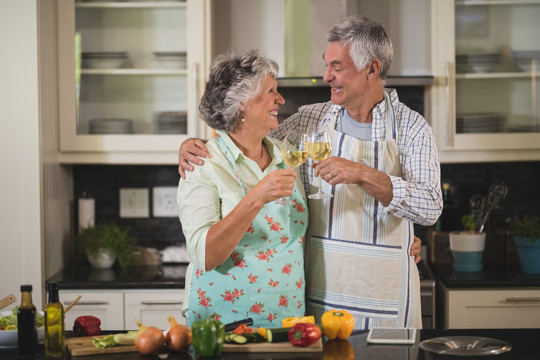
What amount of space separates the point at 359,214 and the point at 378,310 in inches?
12.6

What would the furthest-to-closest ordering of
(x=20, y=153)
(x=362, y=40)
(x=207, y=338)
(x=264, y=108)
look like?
(x=20, y=153)
(x=362, y=40)
(x=264, y=108)
(x=207, y=338)

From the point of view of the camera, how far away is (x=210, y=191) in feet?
7.34

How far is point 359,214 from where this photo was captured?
8.04 ft

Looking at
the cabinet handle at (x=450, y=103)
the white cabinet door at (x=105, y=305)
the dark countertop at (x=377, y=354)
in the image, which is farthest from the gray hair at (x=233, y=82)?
the cabinet handle at (x=450, y=103)

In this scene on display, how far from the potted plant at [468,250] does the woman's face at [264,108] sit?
1728 millimetres

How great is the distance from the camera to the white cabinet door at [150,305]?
11.6 feet

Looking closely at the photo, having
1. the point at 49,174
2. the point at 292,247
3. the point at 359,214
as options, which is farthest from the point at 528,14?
the point at 49,174

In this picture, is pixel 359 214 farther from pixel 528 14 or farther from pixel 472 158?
pixel 528 14

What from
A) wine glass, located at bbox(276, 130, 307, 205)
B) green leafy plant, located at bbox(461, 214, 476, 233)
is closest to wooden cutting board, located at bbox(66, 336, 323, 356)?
wine glass, located at bbox(276, 130, 307, 205)

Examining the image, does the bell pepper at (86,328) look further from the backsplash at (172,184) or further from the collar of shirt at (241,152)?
the backsplash at (172,184)

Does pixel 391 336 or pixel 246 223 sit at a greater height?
pixel 246 223

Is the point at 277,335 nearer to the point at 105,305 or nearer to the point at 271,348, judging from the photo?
the point at 271,348

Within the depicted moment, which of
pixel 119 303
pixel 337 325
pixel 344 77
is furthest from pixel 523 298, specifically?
pixel 119 303

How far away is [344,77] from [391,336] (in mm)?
869
